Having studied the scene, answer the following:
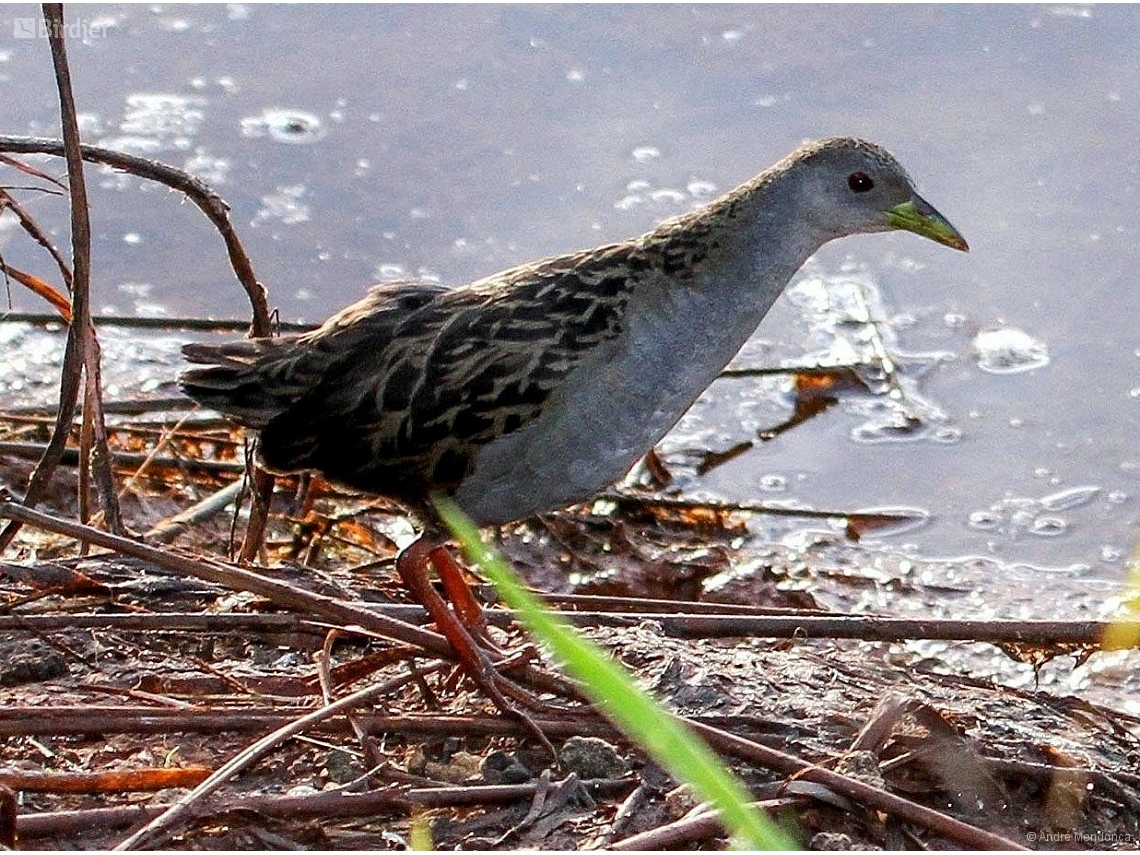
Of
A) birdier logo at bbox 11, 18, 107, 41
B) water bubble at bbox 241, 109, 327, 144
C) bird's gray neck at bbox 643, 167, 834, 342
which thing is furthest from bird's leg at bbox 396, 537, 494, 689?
birdier logo at bbox 11, 18, 107, 41

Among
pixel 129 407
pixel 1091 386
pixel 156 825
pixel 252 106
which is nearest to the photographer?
pixel 156 825

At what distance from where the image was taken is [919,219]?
4871mm

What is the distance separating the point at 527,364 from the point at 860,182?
1.13 metres

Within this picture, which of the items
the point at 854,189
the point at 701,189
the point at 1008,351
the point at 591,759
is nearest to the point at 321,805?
the point at 591,759

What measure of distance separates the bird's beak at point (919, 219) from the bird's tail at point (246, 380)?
1.72 metres

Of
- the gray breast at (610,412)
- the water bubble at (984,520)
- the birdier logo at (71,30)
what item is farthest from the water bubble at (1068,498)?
the birdier logo at (71,30)

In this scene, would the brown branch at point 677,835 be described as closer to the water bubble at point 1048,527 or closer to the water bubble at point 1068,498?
the water bubble at point 1048,527

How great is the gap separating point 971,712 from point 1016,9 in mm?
6156

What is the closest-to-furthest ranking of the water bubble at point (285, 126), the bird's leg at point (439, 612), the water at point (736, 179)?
the bird's leg at point (439, 612), the water at point (736, 179), the water bubble at point (285, 126)

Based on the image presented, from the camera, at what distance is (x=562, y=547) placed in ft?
21.3

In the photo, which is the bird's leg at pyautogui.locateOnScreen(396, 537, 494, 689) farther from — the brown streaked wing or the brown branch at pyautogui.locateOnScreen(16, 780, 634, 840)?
the brown branch at pyautogui.locateOnScreen(16, 780, 634, 840)

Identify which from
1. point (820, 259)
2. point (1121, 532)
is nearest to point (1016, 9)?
point (820, 259)

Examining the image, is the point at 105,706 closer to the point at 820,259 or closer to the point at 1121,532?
the point at 1121,532

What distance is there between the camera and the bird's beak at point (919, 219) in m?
4.84
